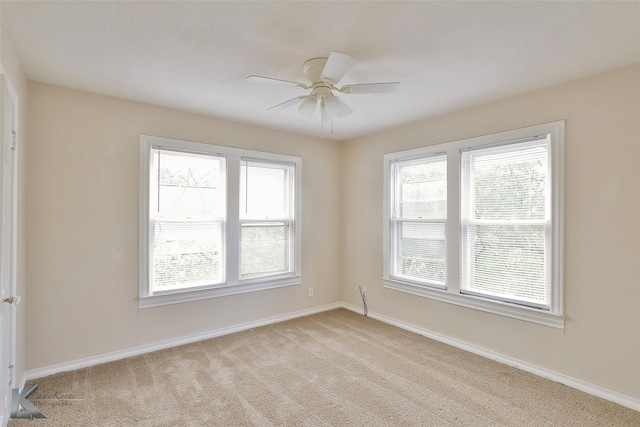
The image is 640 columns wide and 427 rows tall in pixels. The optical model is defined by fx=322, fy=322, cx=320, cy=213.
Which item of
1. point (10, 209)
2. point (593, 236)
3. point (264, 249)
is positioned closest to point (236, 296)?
point (264, 249)

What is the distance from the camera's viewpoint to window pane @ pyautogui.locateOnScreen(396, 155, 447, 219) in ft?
11.8

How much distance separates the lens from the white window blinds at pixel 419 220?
11.8 ft

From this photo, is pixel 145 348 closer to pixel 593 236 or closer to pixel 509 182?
pixel 509 182

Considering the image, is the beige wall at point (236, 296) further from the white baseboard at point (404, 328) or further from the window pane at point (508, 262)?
the window pane at point (508, 262)

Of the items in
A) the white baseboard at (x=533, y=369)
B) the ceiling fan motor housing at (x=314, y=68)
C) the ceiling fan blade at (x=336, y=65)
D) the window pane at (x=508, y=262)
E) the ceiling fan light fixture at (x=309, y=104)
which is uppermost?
the ceiling fan motor housing at (x=314, y=68)

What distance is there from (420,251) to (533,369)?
1517mm

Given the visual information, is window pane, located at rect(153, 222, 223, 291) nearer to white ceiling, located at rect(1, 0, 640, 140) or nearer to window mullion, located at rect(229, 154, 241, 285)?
window mullion, located at rect(229, 154, 241, 285)

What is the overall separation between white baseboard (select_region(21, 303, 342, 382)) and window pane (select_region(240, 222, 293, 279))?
0.59 metres

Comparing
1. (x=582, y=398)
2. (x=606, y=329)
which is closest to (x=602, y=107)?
(x=606, y=329)

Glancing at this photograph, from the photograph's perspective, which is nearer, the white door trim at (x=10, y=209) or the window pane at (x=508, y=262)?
the white door trim at (x=10, y=209)

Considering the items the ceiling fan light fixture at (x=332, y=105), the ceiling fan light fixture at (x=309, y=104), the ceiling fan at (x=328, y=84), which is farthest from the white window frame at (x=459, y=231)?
the ceiling fan light fixture at (x=309, y=104)

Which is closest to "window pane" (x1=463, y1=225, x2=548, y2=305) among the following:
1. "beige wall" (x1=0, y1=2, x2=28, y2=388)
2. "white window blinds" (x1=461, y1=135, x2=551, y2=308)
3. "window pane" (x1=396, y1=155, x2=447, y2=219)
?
"white window blinds" (x1=461, y1=135, x2=551, y2=308)

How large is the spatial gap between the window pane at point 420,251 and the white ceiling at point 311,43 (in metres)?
1.51

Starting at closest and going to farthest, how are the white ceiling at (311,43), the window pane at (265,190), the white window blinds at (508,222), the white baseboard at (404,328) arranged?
the white ceiling at (311,43), the white baseboard at (404,328), the white window blinds at (508,222), the window pane at (265,190)
